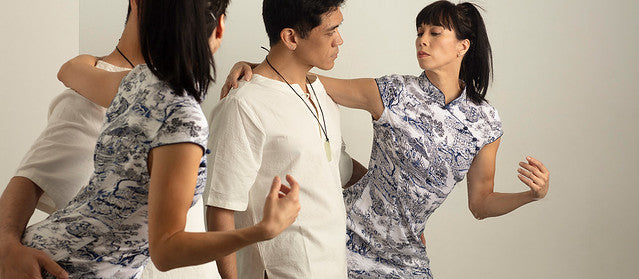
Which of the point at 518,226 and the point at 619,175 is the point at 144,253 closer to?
the point at 518,226

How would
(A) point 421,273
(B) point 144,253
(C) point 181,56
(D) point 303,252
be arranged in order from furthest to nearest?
(A) point 421,273
(D) point 303,252
(B) point 144,253
(C) point 181,56

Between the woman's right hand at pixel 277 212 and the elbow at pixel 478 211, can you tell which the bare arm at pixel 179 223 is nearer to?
the woman's right hand at pixel 277 212

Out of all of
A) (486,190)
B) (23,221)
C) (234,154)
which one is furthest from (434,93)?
(23,221)

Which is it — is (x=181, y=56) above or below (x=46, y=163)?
above

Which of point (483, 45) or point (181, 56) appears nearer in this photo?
point (181, 56)

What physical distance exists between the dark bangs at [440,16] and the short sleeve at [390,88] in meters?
0.19

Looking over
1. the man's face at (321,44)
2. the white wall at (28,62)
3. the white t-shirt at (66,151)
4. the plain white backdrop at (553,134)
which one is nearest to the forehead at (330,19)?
the man's face at (321,44)

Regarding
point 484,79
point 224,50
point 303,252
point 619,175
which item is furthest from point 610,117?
point 303,252

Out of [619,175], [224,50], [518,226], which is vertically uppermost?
[224,50]

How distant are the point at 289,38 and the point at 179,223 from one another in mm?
825

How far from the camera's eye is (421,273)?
6.46 feet

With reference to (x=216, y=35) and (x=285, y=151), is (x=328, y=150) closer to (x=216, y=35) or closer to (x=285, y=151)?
(x=285, y=151)

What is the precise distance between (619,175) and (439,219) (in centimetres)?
72

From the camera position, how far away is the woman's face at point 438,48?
78.5 inches
